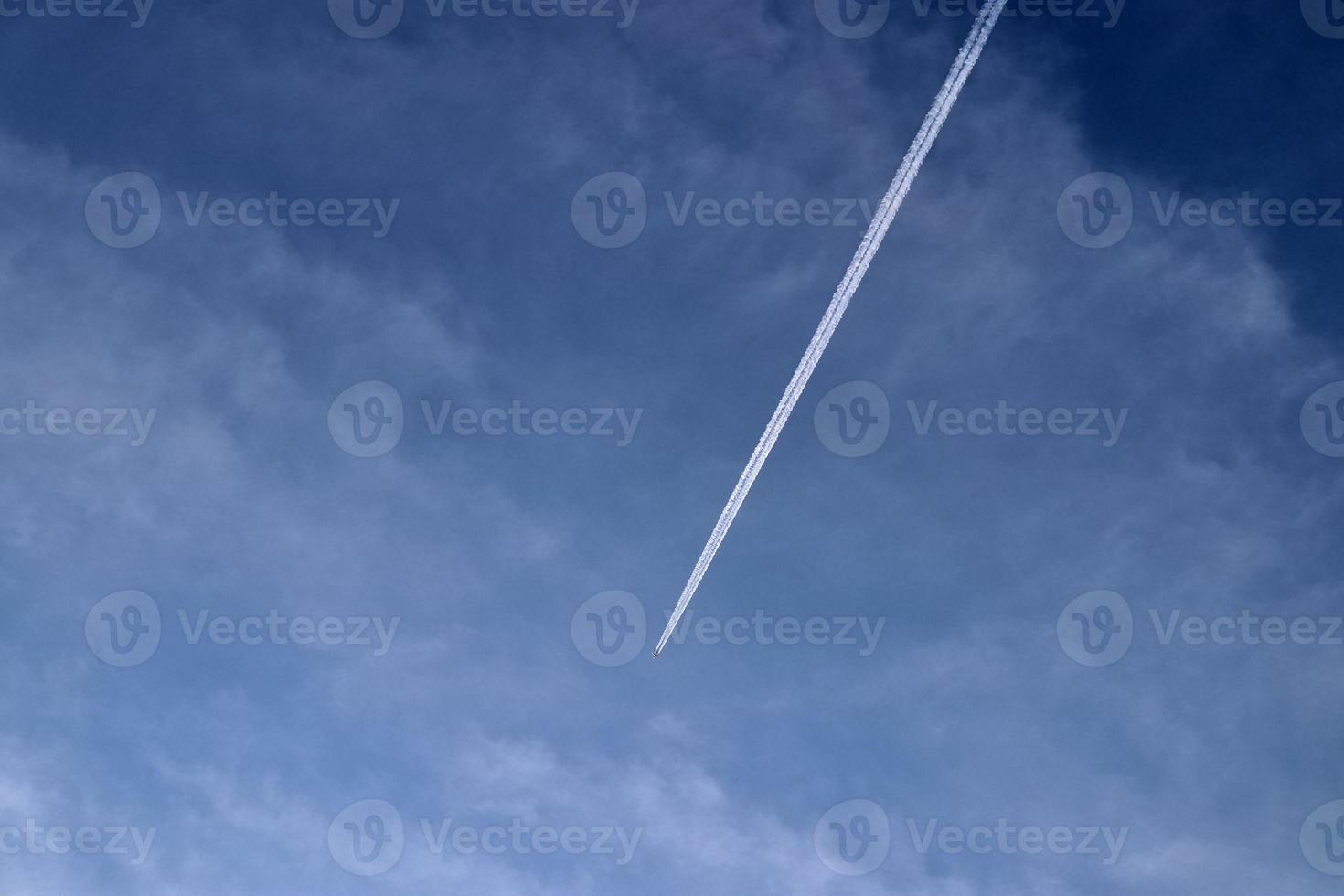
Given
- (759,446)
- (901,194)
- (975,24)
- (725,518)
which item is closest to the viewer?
(975,24)

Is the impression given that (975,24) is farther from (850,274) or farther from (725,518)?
(725,518)

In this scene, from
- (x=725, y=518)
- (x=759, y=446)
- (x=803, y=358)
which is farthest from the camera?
(x=725, y=518)

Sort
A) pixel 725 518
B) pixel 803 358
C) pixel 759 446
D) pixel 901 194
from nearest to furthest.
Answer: pixel 901 194, pixel 803 358, pixel 759 446, pixel 725 518

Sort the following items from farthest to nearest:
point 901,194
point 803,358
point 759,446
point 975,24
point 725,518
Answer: point 725,518 < point 759,446 < point 803,358 < point 901,194 < point 975,24

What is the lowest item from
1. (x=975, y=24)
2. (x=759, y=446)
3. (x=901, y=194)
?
(x=759, y=446)

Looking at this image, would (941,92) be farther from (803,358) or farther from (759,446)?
(759,446)

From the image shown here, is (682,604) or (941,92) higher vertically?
(941,92)

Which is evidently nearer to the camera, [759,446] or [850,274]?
[850,274]

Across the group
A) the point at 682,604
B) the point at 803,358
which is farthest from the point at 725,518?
the point at 803,358

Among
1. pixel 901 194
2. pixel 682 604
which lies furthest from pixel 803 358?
pixel 682 604
